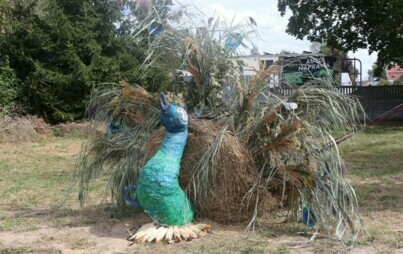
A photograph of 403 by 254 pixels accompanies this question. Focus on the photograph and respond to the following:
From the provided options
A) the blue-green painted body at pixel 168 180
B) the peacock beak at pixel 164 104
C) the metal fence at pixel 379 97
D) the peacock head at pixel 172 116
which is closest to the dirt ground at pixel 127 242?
the blue-green painted body at pixel 168 180

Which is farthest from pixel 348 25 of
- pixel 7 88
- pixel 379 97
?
pixel 7 88

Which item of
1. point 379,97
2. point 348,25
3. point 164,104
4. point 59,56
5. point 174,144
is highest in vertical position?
point 348,25

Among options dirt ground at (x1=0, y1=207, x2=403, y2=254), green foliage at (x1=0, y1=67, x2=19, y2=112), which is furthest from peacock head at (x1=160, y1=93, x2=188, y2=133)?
green foliage at (x1=0, y1=67, x2=19, y2=112)

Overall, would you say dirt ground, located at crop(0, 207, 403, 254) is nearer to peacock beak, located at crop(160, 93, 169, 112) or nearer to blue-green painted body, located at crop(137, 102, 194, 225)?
blue-green painted body, located at crop(137, 102, 194, 225)

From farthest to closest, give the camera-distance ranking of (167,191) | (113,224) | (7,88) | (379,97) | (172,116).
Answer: (379,97)
(7,88)
(113,224)
(172,116)
(167,191)

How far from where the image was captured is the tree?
773 inches

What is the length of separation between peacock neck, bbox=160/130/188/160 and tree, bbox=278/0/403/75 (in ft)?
49.2

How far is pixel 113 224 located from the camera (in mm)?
6484

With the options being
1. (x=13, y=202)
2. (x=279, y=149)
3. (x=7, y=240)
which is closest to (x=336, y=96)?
(x=279, y=149)

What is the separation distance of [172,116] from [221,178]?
905 mm

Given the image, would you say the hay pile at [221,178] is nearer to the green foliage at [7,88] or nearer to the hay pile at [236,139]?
the hay pile at [236,139]

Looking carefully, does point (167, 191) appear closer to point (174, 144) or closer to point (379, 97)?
point (174, 144)

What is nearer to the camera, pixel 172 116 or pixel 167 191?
pixel 167 191

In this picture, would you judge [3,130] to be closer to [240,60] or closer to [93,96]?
[93,96]
